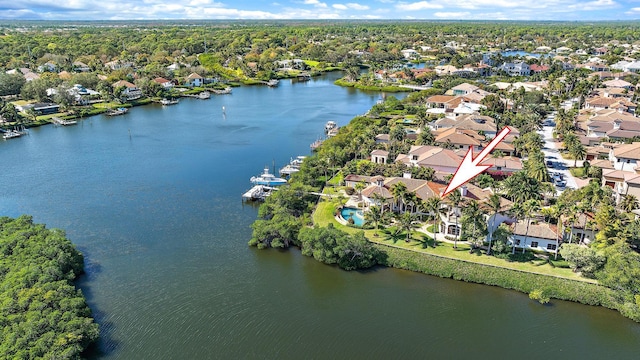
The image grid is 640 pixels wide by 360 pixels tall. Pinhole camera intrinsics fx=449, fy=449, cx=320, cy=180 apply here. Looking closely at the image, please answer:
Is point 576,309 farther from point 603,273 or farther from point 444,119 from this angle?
point 444,119

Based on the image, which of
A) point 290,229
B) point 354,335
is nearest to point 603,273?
point 354,335

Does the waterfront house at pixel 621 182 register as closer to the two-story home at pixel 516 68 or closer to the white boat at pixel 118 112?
the white boat at pixel 118 112

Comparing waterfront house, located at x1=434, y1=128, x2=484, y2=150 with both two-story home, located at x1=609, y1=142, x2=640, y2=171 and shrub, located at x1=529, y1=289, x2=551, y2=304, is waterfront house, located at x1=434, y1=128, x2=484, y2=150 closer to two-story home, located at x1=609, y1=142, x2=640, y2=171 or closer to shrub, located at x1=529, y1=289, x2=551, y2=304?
two-story home, located at x1=609, y1=142, x2=640, y2=171

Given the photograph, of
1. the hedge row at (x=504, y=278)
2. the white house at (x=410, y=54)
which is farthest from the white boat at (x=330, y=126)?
the white house at (x=410, y=54)

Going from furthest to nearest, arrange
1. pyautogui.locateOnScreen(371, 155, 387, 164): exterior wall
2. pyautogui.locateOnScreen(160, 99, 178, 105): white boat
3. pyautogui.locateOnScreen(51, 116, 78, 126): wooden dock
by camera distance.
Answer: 1. pyautogui.locateOnScreen(160, 99, 178, 105): white boat
2. pyautogui.locateOnScreen(51, 116, 78, 126): wooden dock
3. pyautogui.locateOnScreen(371, 155, 387, 164): exterior wall

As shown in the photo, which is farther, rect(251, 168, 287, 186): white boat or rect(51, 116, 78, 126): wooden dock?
rect(51, 116, 78, 126): wooden dock

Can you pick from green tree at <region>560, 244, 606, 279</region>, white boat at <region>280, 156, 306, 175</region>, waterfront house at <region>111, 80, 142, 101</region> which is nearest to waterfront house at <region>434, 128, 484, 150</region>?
white boat at <region>280, 156, 306, 175</region>

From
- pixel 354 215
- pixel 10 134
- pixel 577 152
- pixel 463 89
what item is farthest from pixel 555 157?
pixel 10 134
